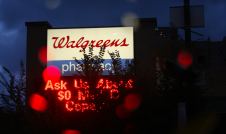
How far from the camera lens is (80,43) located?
24.3 m

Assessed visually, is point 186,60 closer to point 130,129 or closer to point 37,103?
point 130,129

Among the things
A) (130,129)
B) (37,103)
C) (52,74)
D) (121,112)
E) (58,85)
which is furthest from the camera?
(52,74)

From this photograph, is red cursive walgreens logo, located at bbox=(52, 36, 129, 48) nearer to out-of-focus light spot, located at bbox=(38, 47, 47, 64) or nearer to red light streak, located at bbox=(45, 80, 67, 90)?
out-of-focus light spot, located at bbox=(38, 47, 47, 64)

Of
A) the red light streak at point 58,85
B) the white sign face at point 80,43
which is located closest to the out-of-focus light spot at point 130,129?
the red light streak at point 58,85

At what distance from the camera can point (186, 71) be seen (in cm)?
1527

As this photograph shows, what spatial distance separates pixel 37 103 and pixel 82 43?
27.7 ft

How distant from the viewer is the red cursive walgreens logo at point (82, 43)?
24.1 m

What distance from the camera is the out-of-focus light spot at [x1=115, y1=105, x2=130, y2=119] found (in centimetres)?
1459

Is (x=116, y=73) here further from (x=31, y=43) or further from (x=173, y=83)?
(x=31, y=43)

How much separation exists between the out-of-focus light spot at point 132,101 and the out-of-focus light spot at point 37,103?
7.29 ft

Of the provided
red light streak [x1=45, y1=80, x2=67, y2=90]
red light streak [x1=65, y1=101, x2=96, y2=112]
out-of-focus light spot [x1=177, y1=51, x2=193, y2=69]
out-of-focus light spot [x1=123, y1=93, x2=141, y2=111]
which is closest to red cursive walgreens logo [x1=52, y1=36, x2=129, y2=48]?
red light streak [x1=45, y1=80, x2=67, y2=90]

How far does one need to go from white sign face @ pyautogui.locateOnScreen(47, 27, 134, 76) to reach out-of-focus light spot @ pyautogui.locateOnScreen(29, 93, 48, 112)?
751 cm

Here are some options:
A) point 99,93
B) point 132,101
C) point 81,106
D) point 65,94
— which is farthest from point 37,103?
point 65,94

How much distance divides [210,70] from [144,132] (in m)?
31.0
